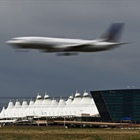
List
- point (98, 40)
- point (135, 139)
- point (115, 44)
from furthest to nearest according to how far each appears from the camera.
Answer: point (135, 139)
point (98, 40)
point (115, 44)

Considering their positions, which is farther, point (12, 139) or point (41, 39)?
point (12, 139)

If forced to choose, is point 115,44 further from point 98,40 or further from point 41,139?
point 41,139

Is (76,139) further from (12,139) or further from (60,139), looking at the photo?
(12,139)

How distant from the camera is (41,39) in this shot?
44938 millimetres

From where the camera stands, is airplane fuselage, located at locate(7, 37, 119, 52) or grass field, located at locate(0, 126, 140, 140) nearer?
airplane fuselage, located at locate(7, 37, 119, 52)

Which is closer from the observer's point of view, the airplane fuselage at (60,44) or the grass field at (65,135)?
the airplane fuselage at (60,44)

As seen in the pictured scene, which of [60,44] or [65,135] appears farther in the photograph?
[65,135]

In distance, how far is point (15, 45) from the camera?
4441 cm

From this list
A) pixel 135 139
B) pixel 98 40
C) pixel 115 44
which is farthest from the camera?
pixel 135 139

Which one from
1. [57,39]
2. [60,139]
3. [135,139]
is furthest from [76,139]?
[57,39]

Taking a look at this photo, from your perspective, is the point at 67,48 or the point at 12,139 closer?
the point at 67,48

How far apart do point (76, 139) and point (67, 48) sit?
5908 centimetres

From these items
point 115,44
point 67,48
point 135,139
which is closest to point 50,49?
point 67,48

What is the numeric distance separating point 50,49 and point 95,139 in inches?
2350
